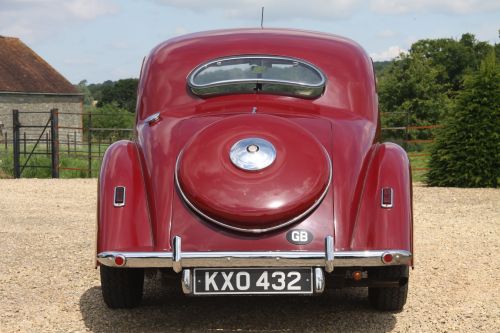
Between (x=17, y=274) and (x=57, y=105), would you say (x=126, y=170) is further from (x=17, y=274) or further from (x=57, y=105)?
(x=57, y=105)

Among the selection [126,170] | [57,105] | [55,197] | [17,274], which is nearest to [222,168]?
[126,170]

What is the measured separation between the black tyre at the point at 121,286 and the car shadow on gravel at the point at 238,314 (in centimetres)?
7

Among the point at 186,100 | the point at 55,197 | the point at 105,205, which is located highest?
the point at 186,100

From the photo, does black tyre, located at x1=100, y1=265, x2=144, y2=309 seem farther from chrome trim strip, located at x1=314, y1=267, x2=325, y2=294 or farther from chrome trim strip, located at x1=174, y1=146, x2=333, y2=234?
chrome trim strip, located at x1=314, y1=267, x2=325, y2=294

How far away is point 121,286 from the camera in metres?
5.30

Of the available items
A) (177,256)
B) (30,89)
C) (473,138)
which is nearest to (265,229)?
(177,256)

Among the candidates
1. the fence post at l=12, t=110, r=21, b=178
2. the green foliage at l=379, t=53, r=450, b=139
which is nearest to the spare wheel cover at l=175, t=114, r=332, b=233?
the fence post at l=12, t=110, r=21, b=178

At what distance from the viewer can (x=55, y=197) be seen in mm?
14047

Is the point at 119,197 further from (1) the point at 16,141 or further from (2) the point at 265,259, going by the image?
(1) the point at 16,141

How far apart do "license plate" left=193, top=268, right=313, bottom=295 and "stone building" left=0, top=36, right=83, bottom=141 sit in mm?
40088

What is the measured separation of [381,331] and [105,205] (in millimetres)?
1774

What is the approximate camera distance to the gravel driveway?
17.0 feet

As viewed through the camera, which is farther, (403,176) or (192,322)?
(192,322)

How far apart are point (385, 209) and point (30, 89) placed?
4249 cm
